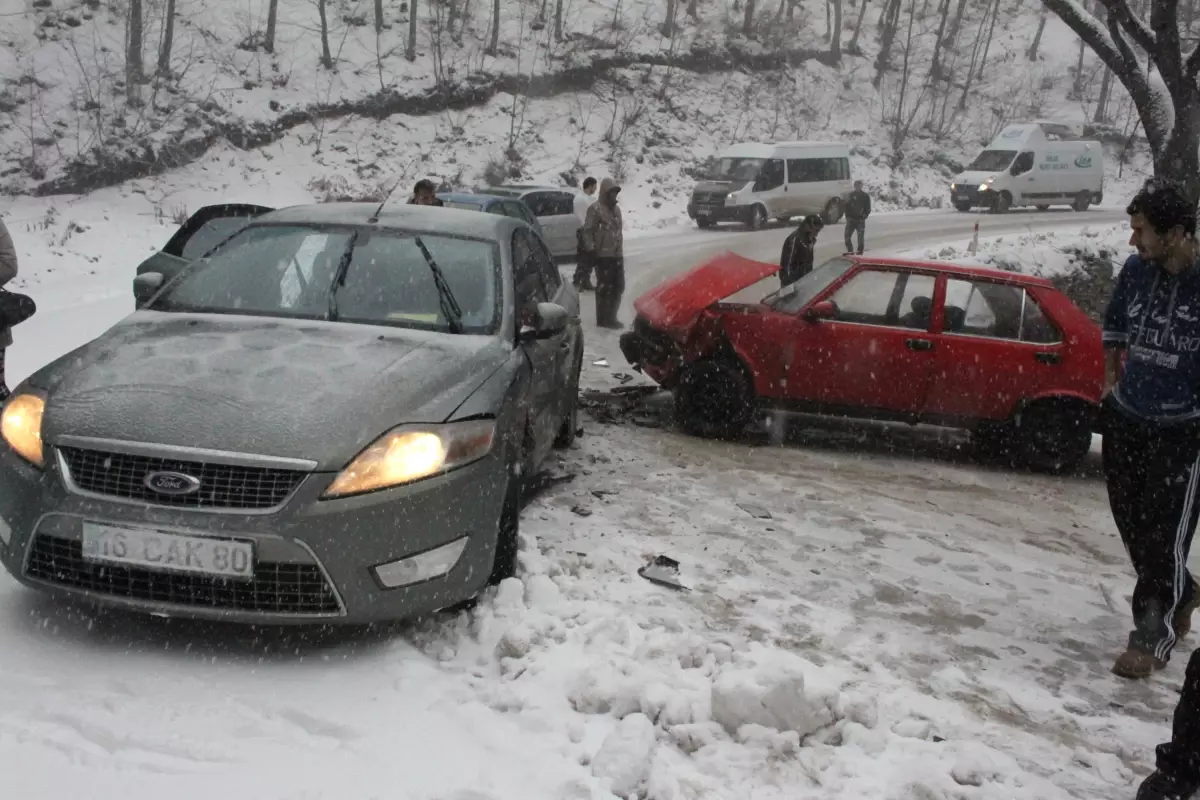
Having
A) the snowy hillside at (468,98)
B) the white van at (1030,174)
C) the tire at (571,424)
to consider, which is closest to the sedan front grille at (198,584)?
the tire at (571,424)

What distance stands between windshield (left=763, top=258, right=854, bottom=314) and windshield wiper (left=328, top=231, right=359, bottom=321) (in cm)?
394

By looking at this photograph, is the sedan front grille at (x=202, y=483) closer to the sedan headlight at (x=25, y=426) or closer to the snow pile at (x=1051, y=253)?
the sedan headlight at (x=25, y=426)

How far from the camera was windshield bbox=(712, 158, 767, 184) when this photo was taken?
89.9 feet

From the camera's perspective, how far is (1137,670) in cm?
427

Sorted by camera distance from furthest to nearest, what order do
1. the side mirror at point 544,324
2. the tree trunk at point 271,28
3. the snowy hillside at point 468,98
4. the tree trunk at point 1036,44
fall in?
the tree trunk at point 1036,44 < the tree trunk at point 271,28 < the snowy hillside at point 468,98 < the side mirror at point 544,324

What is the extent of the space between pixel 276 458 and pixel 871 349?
5405 millimetres

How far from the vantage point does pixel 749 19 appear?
4641 centimetres

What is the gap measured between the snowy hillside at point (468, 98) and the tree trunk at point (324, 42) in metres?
0.10

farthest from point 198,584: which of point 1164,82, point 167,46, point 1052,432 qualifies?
point 167,46

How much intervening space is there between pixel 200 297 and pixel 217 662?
1.89 m

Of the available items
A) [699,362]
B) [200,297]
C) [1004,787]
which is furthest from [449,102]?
[1004,787]

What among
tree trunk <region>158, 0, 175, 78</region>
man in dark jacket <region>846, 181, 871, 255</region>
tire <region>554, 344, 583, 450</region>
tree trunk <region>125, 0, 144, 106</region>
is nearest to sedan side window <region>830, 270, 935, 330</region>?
tire <region>554, 344, 583, 450</region>

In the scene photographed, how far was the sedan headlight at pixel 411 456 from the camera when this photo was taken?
3.56m

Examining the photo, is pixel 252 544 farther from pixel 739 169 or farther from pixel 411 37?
pixel 411 37
